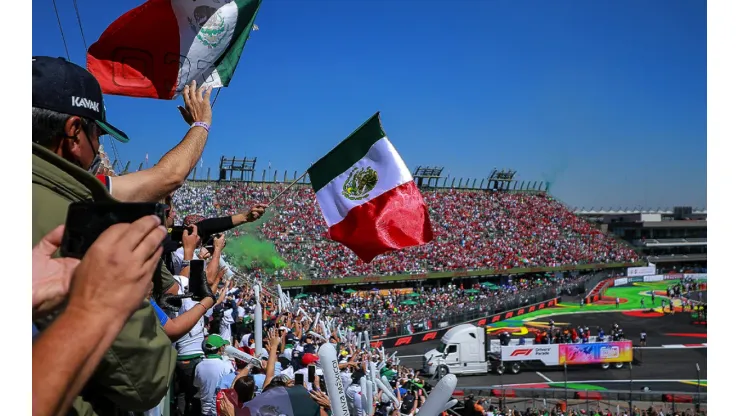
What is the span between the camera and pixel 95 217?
39.2 inches

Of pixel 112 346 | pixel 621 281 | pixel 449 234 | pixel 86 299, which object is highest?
pixel 86 299

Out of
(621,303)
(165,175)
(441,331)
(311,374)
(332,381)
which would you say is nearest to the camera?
(165,175)

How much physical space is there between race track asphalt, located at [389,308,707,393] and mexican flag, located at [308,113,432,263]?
13.9m

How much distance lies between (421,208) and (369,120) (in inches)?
47.6

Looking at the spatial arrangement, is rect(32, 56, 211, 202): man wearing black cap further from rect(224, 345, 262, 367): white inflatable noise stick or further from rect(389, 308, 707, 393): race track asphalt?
rect(389, 308, 707, 393): race track asphalt

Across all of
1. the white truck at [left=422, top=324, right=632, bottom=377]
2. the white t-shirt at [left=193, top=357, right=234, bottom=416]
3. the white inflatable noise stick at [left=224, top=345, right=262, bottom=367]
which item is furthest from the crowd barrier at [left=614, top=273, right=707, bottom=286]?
the white t-shirt at [left=193, top=357, right=234, bottom=416]

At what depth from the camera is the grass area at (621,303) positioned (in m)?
37.3

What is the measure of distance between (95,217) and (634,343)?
3122 cm

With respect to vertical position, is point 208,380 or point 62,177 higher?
point 62,177

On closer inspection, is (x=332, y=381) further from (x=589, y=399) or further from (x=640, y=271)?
(x=640, y=271)

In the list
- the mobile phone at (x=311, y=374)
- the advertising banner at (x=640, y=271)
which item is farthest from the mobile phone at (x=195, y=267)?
the advertising banner at (x=640, y=271)

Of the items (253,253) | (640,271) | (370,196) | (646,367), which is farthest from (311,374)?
(640,271)

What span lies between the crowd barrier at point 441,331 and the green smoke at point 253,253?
11606 millimetres
